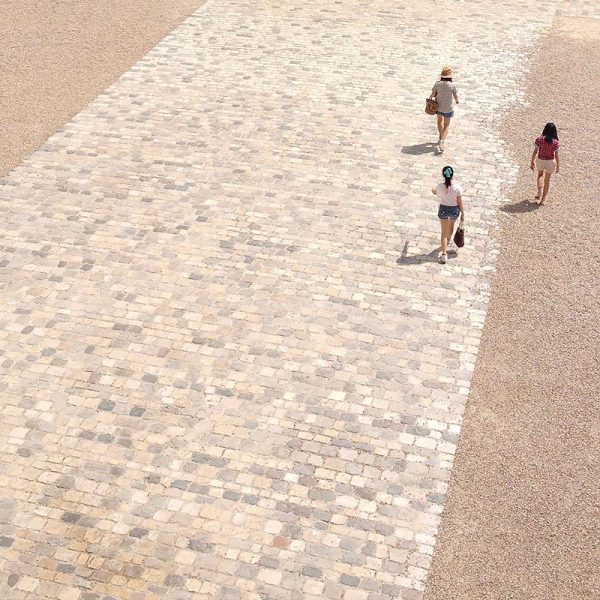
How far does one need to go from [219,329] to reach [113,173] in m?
5.39

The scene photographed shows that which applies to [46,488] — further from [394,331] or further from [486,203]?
[486,203]

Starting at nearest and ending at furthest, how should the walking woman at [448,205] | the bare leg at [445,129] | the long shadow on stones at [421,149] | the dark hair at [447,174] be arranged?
the dark hair at [447,174] → the walking woman at [448,205] → the bare leg at [445,129] → the long shadow on stones at [421,149]

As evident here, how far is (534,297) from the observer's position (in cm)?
1273

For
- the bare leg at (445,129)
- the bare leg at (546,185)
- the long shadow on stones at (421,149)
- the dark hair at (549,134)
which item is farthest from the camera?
the long shadow on stones at (421,149)

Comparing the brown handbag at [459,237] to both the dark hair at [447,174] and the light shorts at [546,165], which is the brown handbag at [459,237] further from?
the light shorts at [546,165]

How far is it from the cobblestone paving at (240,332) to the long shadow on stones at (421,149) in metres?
0.23

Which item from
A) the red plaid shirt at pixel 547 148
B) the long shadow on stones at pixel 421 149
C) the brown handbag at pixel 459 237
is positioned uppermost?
the red plaid shirt at pixel 547 148

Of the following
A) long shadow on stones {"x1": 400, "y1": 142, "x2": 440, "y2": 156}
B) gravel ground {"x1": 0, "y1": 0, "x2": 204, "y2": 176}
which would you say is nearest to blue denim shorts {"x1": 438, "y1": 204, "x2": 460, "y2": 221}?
long shadow on stones {"x1": 400, "y1": 142, "x2": 440, "y2": 156}

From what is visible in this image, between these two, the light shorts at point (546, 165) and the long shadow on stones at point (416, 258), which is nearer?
the long shadow on stones at point (416, 258)

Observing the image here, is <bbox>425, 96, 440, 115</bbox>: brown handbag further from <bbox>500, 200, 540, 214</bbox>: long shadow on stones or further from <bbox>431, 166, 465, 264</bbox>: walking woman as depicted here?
<bbox>431, 166, 465, 264</bbox>: walking woman

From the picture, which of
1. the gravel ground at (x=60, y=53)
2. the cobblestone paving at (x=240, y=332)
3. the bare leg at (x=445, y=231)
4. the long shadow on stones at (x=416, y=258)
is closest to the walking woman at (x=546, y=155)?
the cobblestone paving at (x=240, y=332)

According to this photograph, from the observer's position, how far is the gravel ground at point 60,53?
18188mm

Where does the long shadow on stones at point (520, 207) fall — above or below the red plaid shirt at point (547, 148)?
below

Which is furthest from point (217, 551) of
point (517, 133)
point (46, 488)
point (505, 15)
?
point (505, 15)
